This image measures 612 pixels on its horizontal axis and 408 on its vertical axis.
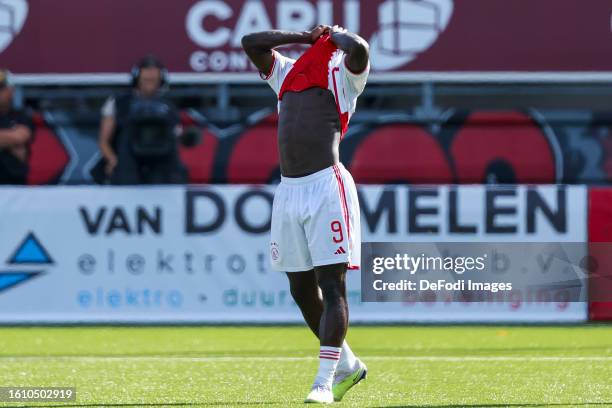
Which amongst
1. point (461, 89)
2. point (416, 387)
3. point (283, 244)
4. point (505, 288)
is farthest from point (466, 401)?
point (461, 89)

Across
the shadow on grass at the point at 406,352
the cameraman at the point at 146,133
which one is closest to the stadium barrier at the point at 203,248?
the cameraman at the point at 146,133

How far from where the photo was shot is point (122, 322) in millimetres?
12039

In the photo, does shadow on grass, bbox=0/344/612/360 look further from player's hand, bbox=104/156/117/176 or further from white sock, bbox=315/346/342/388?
player's hand, bbox=104/156/117/176

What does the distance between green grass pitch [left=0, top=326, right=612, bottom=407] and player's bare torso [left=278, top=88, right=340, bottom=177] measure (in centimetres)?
120

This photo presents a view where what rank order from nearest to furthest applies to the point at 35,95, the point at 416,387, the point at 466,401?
the point at 466,401, the point at 416,387, the point at 35,95

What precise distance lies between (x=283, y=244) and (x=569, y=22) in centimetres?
912

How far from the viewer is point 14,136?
13.4 metres

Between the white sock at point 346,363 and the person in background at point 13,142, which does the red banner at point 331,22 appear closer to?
the person in background at point 13,142

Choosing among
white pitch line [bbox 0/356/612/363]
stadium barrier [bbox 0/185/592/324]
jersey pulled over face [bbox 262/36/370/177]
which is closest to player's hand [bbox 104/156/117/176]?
stadium barrier [bbox 0/185/592/324]

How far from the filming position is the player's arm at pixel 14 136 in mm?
13375

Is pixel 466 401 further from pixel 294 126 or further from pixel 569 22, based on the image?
pixel 569 22

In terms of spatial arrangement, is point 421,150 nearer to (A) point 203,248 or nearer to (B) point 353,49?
(A) point 203,248
